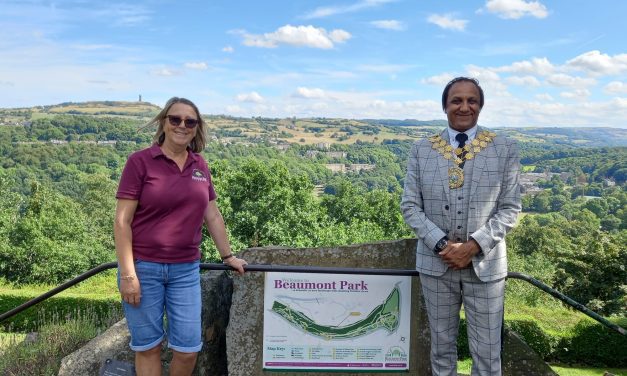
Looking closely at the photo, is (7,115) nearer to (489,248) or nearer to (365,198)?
(365,198)

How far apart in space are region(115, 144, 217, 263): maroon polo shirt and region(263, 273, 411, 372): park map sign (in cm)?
110

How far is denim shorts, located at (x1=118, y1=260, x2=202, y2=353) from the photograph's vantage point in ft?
9.56

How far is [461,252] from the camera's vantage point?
3059 millimetres

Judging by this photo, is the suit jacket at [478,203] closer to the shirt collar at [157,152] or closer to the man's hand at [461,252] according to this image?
the man's hand at [461,252]

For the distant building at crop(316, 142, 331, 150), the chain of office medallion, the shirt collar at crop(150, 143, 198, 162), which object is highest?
the chain of office medallion

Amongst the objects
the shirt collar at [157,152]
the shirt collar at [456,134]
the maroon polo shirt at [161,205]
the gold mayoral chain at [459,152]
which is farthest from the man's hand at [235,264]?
the shirt collar at [456,134]

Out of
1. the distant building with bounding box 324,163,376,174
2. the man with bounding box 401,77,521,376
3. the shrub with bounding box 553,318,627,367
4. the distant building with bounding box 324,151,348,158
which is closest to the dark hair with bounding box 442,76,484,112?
the man with bounding box 401,77,521,376

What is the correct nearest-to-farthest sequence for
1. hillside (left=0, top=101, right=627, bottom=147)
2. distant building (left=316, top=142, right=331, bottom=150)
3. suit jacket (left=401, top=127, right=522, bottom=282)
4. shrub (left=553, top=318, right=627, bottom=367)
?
suit jacket (left=401, top=127, right=522, bottom=282) → shrub (left=553, top=318, right=627, bottom=367) → distant building (left=316, top=142, right=331, bottom=150) → hillside (left=0, top=101, right=627, bottom=147)

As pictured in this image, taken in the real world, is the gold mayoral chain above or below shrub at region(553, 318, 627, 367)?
above

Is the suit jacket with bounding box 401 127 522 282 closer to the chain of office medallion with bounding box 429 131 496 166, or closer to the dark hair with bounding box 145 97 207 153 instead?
the chain of office medallion with bounding box 429 131 496 166

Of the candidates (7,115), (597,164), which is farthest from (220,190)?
(7,115)

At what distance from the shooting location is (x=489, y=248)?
307 centimetres

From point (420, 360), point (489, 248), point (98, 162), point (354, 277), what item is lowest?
point (98, 162)

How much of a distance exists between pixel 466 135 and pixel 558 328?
35.6 feet
